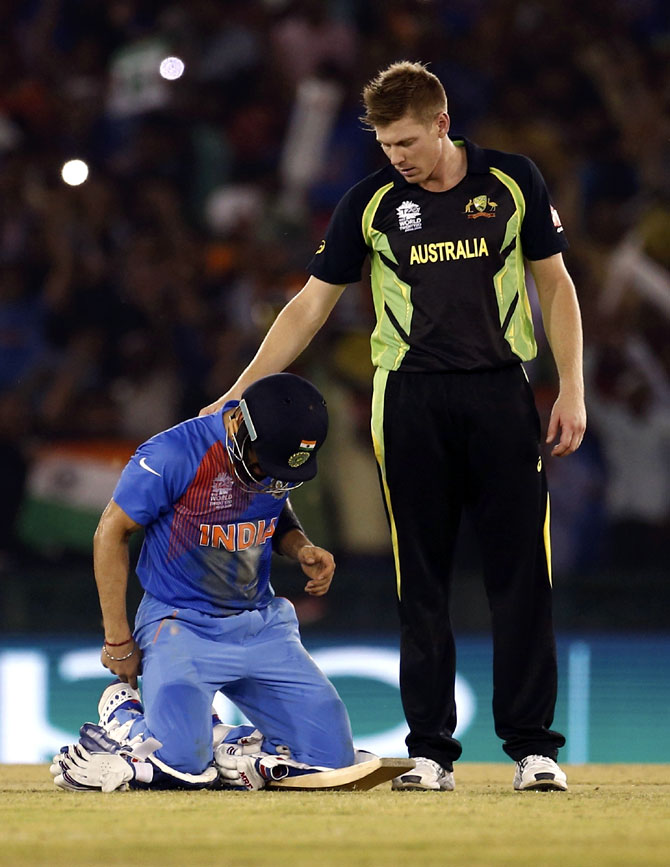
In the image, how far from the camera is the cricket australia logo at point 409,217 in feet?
12.2

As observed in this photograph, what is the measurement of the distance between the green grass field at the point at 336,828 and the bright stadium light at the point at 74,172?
559 cm

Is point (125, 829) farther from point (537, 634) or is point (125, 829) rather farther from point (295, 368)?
point (295, 368)

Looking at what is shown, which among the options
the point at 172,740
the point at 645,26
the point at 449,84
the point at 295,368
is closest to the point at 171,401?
the point at 295,368

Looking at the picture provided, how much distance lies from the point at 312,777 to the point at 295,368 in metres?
→ 4.39

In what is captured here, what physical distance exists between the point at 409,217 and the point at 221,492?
0.86 meters

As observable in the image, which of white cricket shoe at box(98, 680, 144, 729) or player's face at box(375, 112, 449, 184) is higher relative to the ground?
player's face at box(375, 112, 449, 184)

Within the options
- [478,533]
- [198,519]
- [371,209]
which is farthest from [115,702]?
[371,209]

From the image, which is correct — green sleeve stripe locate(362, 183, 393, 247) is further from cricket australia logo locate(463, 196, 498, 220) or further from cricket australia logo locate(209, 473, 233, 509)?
cricket australia logo locate(209, 473, 233, 509)

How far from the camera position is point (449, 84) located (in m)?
8.81

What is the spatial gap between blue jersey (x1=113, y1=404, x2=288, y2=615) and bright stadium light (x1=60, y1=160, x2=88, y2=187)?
16.5ft

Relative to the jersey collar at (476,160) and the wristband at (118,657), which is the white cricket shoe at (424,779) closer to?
the wristband at (118,657)

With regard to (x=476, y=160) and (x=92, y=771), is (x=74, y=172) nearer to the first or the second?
(x=476, y=160)

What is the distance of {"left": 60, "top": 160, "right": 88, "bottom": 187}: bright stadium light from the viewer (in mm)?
8578

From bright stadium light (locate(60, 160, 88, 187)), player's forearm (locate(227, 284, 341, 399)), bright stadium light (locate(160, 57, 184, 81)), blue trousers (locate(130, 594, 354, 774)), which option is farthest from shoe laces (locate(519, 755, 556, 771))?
bright stadium light (locate(160, 57, 184, 81))
